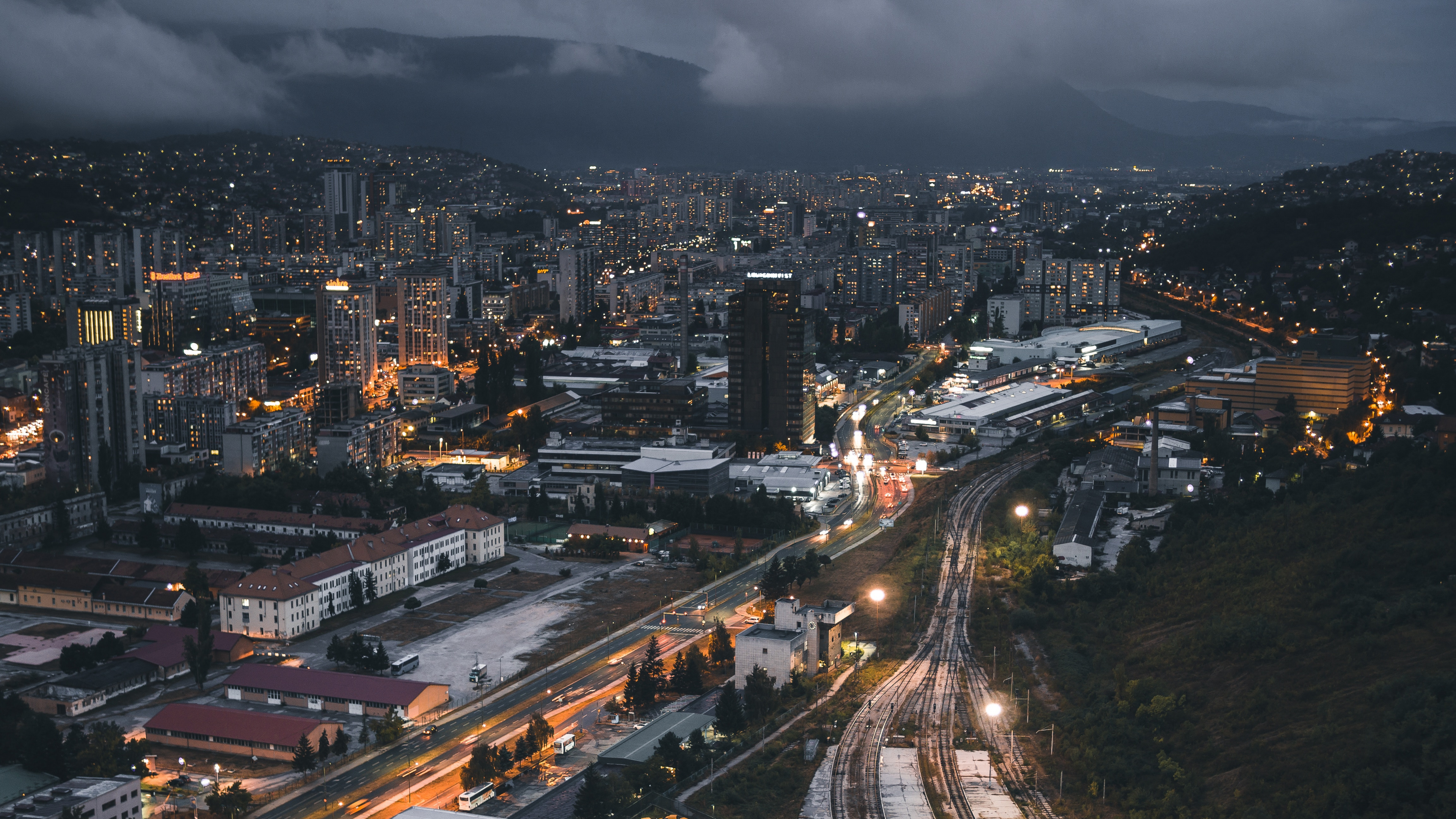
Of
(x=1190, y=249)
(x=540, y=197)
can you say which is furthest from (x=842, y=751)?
(x=540, y=197)

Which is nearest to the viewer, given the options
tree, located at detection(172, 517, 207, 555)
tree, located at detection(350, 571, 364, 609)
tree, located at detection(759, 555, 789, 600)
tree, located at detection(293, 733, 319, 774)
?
tree, located at detection(293, 733, 319, 774)

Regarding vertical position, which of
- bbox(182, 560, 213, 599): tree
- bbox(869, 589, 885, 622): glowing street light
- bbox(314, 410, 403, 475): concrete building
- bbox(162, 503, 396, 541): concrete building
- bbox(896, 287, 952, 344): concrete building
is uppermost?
bbox(896, 287, 952, 344): concrete building

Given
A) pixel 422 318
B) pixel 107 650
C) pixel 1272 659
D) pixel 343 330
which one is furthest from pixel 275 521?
pixel 422 318

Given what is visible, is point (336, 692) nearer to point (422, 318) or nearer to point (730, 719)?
Answer: point (730, 719)

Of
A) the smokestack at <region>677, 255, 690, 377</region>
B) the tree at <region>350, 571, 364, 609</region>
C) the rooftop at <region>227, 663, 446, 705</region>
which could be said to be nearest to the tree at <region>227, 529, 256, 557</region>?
the tree at <region>350, 571, 364, 609</region>

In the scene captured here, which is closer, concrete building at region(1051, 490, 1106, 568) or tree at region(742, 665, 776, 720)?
tree at region(742, 665, 776, 720)

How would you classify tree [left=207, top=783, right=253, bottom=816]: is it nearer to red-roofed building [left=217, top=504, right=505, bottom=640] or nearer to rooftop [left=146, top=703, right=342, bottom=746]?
rooftop [left=146, top=703, right=342, bottom=746]
